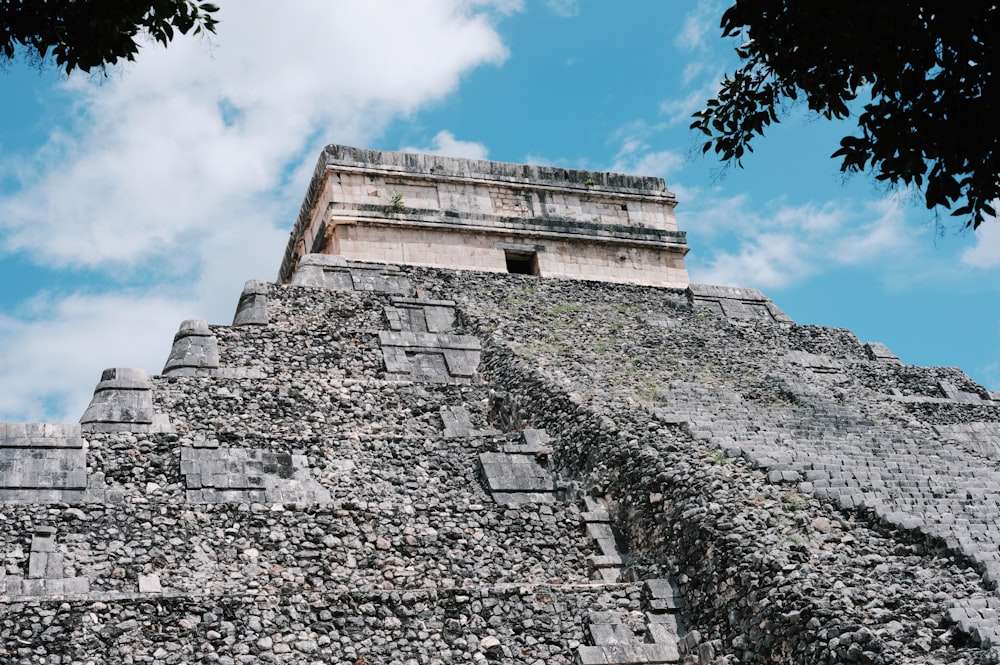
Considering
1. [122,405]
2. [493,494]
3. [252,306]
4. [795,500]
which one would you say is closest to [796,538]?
[795,500]

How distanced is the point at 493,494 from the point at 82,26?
6177 mm

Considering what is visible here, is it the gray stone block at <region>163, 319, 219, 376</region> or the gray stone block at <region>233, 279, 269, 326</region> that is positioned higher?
the gray stone block at <region>233, 279, 269, 326</region>

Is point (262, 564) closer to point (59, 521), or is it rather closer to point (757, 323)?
point (59, 521)

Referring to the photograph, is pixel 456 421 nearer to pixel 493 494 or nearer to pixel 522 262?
pixel 493 494

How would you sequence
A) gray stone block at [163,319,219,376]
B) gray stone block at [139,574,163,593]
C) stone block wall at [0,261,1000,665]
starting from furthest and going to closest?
gray stone block at [163,319,219,376]
gray stone block at [139,574,163,593]
stone block wall at [0,261,1000,665]

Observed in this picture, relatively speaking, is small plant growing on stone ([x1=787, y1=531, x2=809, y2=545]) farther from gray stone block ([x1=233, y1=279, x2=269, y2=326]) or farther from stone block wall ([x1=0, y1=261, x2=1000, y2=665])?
gray stone block ([x1=233, y1=279, x2=269, y2=326])

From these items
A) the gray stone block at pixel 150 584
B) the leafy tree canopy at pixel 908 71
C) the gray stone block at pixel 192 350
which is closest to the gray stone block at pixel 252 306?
the gray stone block at pixel 192 350

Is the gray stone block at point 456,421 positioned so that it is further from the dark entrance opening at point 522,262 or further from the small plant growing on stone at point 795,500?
the dark entrance opening at point 522,262

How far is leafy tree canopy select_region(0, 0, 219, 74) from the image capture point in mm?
5250

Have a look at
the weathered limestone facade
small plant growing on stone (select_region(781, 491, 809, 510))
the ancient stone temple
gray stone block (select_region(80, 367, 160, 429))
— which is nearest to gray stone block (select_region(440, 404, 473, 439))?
the ancient stone temple

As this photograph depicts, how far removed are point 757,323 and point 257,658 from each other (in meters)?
9.89

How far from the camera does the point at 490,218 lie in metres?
17.8

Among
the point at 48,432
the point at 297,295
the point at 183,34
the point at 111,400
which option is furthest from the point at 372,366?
the point at 183,34

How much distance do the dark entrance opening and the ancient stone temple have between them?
2.18 metres
